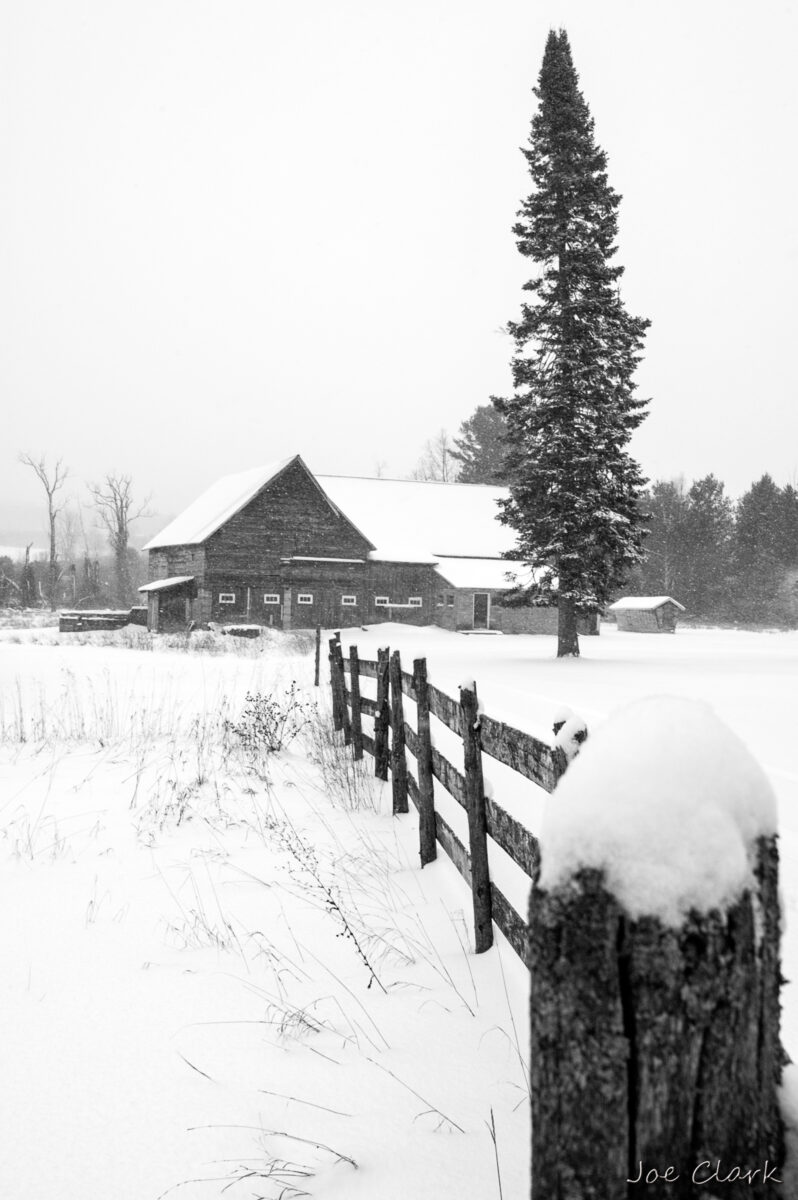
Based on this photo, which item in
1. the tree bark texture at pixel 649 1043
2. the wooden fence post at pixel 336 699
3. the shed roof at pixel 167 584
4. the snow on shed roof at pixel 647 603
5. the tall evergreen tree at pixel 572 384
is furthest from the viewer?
the snow on shed roof at pixel 647 603

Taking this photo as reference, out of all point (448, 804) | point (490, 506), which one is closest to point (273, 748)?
point (448, 804)

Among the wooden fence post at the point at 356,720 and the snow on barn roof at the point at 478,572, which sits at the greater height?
the snow on barn roof at the point at 478,572

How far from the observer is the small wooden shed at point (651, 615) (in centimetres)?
5000

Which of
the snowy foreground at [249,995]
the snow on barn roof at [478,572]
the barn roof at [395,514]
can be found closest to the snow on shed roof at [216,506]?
the barn roof at [395,514]

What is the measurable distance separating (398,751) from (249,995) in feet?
10.2

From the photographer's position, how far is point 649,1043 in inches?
36.7

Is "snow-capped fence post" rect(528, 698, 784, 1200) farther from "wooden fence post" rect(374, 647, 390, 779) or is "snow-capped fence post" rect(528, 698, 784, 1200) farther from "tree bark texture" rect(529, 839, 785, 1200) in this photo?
"wooden fence post" rect(374, 647, 390, 779)

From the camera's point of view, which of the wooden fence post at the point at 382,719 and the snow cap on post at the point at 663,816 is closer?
the snow cap on post at the point at 663,816

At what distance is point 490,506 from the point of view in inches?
1891

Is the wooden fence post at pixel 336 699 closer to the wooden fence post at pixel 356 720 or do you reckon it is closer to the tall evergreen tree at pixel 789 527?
the wooden fence post at pixel 356 720

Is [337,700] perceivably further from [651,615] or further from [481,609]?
[651,615]

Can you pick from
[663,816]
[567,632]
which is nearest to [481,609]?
[567,632]

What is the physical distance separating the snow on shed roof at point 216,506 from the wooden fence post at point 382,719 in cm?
3076

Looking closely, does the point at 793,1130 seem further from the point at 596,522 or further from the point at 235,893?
the point at 596,522
